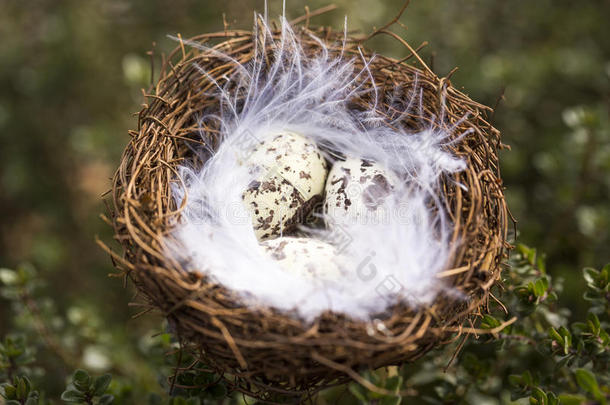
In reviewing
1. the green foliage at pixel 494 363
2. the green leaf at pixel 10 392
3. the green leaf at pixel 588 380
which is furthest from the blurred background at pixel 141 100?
the green leaf at pixel 588 380

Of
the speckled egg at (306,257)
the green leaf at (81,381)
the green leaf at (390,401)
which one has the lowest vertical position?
the green leaf at (81,381)

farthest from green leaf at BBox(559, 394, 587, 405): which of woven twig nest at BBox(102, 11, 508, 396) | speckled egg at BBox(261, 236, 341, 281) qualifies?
speckled egg at BBox(261, 236, 341, 281)

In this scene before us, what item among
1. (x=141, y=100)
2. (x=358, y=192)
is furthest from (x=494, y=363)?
(x=141, y=100)

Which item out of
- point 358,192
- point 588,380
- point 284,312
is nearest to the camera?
point 588,380

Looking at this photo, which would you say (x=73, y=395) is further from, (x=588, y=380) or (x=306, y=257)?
(x=588, y=380)

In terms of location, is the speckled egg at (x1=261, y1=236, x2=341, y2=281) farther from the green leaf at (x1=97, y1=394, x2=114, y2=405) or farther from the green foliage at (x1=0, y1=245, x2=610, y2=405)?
the green leaf at (x1=97, y1=394, x2=114, y2=405)

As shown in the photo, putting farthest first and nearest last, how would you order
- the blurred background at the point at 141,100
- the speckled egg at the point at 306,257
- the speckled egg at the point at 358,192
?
1. the blurred background at the point at 141,100
2. the speckled egg at the point at 358,192
3. the speckled egg at the point at 306,257

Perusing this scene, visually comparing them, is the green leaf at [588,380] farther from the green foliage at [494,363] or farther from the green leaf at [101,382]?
the green leaf at [101,382]
